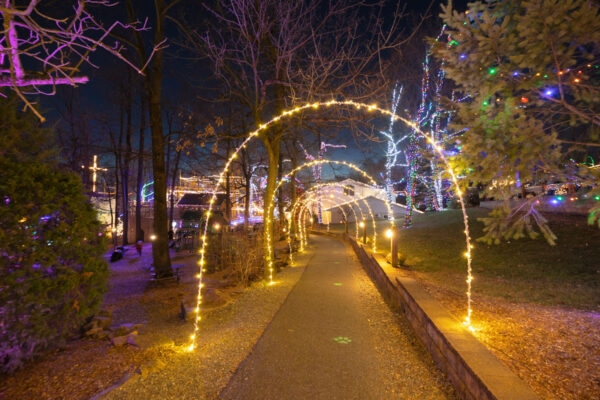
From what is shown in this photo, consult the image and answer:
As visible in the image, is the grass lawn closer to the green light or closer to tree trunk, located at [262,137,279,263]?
the green light

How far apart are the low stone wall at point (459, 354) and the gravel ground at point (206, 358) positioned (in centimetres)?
227

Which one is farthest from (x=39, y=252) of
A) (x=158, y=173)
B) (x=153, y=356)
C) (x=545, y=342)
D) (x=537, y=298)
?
(x=537, y=298)

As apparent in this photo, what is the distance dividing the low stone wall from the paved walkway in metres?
0.18

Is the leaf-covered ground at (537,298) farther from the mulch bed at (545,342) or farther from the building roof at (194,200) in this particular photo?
Result: the building roof at (194,200)

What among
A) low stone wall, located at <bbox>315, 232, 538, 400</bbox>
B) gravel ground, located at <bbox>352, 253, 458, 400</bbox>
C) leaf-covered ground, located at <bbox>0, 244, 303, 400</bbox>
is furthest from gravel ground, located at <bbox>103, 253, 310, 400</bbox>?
low stone wall, located at <bbox>315, 232, 538, 400</bbox>

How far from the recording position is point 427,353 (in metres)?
3.94

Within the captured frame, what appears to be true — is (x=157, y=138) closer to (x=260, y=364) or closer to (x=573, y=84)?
(x=260, y=364)

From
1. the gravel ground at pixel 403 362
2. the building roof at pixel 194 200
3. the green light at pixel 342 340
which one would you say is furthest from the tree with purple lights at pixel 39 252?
the building roof at pixel 194 200

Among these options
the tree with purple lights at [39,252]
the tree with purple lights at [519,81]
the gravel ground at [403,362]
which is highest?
the tree with purple lights at [519,81]

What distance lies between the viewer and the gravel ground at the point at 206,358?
3.06 m

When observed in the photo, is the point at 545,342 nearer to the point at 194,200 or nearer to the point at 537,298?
the point at 537,298

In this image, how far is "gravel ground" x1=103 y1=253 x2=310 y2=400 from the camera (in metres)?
3.06

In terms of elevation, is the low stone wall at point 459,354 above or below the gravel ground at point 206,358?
above

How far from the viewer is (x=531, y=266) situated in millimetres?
8727
